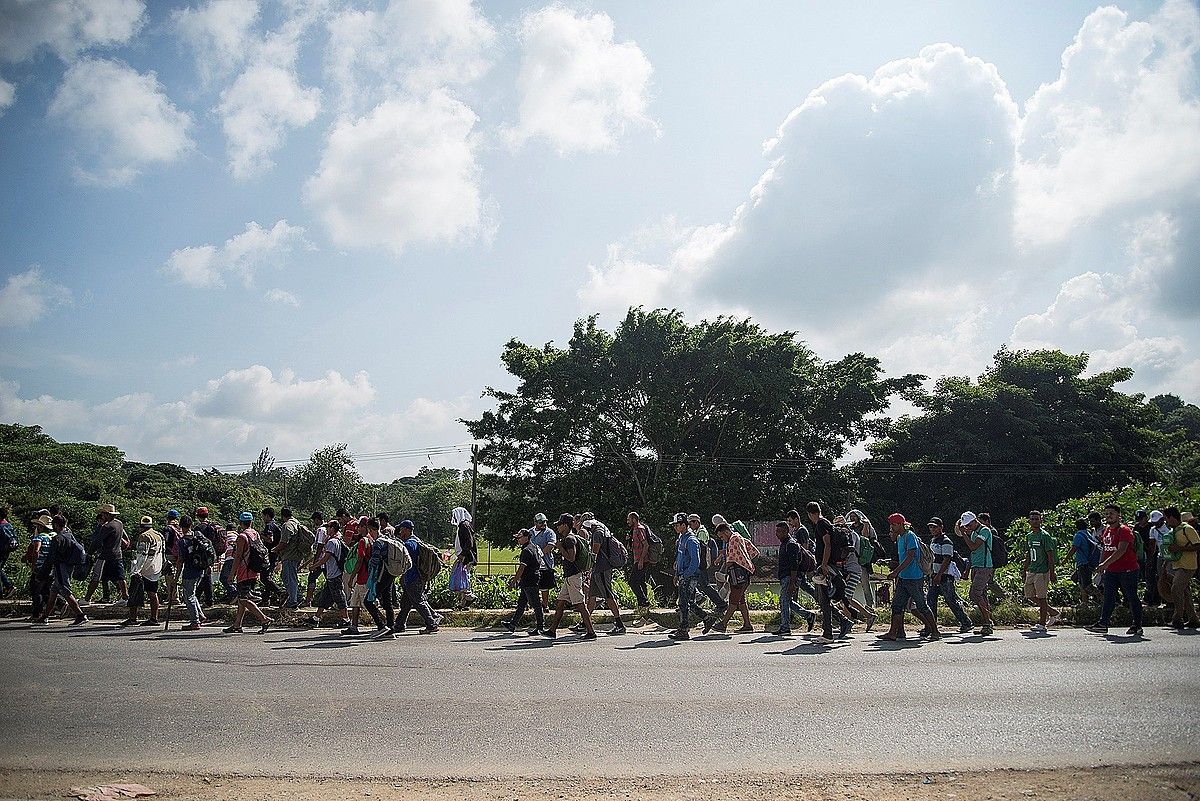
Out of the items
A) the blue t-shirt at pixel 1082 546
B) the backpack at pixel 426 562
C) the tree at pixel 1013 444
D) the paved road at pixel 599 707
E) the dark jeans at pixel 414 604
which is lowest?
the paved road at pixel 599 707

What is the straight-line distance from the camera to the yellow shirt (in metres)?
11.9

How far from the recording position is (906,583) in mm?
11461

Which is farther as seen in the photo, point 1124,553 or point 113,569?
point 113,569

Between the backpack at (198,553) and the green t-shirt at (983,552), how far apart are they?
12.7 m

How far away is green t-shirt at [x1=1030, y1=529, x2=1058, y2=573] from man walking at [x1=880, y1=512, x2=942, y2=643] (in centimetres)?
313

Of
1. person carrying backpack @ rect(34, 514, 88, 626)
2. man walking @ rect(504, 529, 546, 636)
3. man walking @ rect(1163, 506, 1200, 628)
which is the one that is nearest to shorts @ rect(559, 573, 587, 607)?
man walking @ rect(504, 529, 546, 636)

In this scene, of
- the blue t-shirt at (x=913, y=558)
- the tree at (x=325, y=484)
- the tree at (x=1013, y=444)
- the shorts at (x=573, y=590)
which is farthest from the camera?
the tree at (x=325, y=484)

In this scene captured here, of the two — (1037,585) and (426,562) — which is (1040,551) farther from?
(426,562)

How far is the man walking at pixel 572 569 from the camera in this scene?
12.0 m

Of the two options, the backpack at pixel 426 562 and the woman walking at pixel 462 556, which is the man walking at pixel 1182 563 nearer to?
the backpack at pixel 426 562

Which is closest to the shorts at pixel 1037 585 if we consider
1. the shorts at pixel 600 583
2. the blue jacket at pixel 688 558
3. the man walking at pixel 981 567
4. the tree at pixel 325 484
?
the man walking at pixel 981 567

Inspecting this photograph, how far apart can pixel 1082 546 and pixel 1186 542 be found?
6.02 ft

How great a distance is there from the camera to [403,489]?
99188mm

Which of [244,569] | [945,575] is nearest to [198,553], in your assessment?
A: [244,569]
